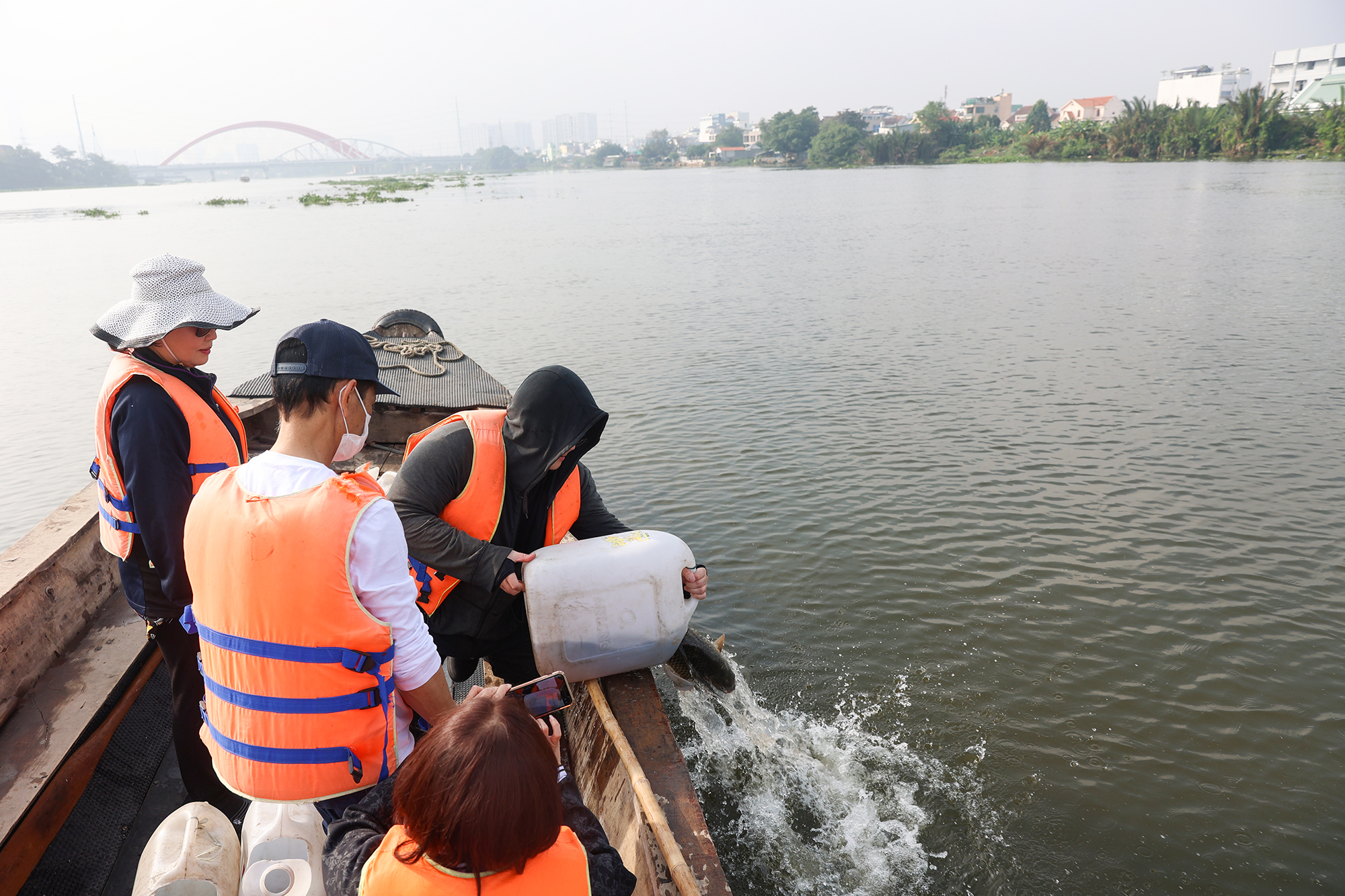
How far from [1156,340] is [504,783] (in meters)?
14.0

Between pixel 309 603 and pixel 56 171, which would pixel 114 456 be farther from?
pixel 56 171

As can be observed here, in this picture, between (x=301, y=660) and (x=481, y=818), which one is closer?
(x=481, y=818)

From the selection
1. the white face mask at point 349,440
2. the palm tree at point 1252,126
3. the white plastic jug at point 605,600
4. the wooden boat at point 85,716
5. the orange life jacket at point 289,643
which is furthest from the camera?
the palm tree at point 1252,126

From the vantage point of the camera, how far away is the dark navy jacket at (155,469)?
2592mm

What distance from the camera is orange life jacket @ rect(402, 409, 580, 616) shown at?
2941 mm

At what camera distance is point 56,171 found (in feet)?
356

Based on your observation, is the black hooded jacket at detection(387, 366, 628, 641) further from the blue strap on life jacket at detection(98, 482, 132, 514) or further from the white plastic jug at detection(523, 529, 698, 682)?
the blue strap on life jacket at detection(98, 482, 132, 514)

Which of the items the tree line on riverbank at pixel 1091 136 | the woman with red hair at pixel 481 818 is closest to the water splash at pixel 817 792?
the woman with red hair at pixel 481 818

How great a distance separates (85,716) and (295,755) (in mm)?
2232

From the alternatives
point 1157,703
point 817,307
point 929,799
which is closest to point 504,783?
point 929,799

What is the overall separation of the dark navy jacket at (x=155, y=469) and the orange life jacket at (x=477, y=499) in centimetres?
74

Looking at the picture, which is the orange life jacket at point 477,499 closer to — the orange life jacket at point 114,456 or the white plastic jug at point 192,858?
the orange life jacket at point 114,456

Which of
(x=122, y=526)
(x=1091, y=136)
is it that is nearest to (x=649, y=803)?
(x=122, y=526)

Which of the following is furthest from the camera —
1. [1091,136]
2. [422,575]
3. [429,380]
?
[1091,136]
